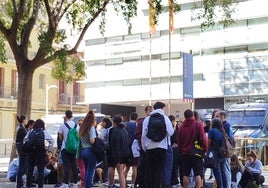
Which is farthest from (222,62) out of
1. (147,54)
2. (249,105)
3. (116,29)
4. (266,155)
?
(266,155)

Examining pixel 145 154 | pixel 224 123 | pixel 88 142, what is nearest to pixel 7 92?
pixel 88 142

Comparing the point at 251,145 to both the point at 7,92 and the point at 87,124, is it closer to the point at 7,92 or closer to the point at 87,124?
the point at 87,124

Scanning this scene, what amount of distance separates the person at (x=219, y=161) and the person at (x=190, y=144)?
72 centimetres

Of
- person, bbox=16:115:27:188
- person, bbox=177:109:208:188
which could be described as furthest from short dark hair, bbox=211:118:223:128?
person, bbox=16:115:27:188

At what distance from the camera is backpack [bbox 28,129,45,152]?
14.9 meters

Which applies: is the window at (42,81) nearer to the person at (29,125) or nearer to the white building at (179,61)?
the white building at (179,61)

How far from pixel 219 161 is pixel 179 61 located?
3680cm

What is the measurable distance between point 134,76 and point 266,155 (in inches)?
1168

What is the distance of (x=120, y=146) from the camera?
14492mm

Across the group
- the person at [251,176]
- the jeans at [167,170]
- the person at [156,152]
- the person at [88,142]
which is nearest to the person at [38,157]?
the person at [88,142]

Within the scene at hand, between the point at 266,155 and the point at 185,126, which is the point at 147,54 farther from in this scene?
the point at 185,126

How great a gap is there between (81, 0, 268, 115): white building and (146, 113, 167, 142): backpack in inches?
1251

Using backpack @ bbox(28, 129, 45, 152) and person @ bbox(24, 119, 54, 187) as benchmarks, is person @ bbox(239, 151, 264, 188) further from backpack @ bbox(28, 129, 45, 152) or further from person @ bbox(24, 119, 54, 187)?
backpack @ bbox(28, 129, 45, 152)

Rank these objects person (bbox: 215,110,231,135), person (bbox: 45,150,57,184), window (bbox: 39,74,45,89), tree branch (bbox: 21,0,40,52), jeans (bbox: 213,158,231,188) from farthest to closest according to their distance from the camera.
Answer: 1. window (bbox: 39,74,45,89)
2. tree branch (bbox: 21,0,40,52)
3. person (bbox: 45,150,57,184)
4. person (bbox: 215,110,231,135)
5. jeans (bbox: 213,158,231,188)
